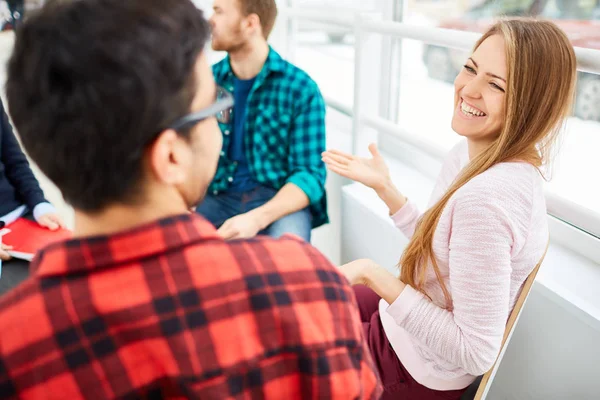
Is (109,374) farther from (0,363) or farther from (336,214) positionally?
(336,214)

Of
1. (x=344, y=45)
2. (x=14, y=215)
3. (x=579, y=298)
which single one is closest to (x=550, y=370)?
(x=579, y=298)

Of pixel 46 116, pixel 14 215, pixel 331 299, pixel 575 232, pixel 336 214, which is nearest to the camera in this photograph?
pixel 46 116

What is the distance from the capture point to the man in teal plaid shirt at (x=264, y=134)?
5.53 ft

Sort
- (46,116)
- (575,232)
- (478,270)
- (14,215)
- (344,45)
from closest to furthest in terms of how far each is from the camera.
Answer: (46,116), (478,270), (575,232), (14,215), (344,45)

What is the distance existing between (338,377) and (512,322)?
51 centimetres

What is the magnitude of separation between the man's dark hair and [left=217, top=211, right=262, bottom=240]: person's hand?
1003 millimetres

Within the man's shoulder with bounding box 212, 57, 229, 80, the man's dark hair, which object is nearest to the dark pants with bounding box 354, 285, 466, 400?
the man's dark hair

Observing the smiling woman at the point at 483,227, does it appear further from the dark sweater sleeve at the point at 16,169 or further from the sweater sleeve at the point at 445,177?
the dark sweater sleeve at the point at 16,169

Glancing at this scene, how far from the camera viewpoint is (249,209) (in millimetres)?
1776

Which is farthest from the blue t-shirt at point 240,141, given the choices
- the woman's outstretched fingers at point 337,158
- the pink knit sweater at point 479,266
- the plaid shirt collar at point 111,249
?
the plaid shirt collar at point 111,249

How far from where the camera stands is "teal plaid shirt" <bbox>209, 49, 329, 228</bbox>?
171 centimetres

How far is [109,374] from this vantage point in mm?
522

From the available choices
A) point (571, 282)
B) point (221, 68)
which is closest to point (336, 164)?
point (571, 282)

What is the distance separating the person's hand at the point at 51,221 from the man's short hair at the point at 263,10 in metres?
0.89
